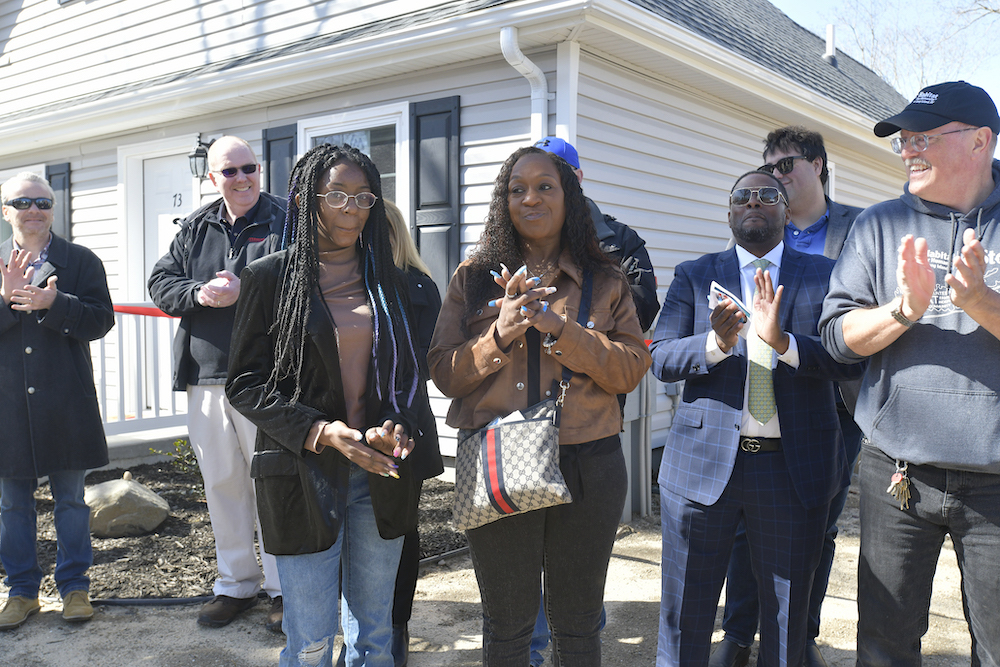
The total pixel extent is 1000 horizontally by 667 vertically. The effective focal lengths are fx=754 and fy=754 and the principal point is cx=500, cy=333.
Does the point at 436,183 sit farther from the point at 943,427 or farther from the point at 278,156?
the point at 943,427

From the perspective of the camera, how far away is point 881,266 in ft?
7.11

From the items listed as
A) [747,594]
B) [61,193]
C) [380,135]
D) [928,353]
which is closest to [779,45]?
[380,135]

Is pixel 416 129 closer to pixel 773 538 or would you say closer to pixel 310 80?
pixel 310 80

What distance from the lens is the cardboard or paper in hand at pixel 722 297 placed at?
2377mm

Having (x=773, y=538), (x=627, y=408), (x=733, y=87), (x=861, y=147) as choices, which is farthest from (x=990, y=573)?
(x=861, y=147)

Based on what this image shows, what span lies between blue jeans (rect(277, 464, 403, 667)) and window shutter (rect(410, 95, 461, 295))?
3.64 meters

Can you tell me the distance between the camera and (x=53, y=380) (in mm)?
3422

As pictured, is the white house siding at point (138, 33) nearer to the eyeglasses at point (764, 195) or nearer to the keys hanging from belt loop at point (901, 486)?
the eyeglasses at point (764, 195)

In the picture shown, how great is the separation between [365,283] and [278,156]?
487cm

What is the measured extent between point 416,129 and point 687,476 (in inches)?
167

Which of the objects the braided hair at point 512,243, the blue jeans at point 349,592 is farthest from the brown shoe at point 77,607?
the braided hair at point 512,243

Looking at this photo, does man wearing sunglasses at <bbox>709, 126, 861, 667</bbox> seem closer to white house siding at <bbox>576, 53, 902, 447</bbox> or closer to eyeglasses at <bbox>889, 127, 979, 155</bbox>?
eyeglasses at <bbox>889, 127, 979, 155</bbox>

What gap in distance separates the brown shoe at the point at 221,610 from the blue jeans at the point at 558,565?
66.6 inches

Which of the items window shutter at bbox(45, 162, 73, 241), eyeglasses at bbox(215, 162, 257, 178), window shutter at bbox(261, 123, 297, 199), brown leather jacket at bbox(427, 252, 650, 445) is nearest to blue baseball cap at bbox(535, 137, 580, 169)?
brown leather jacket at bbox(427, 252, 650, 445)
